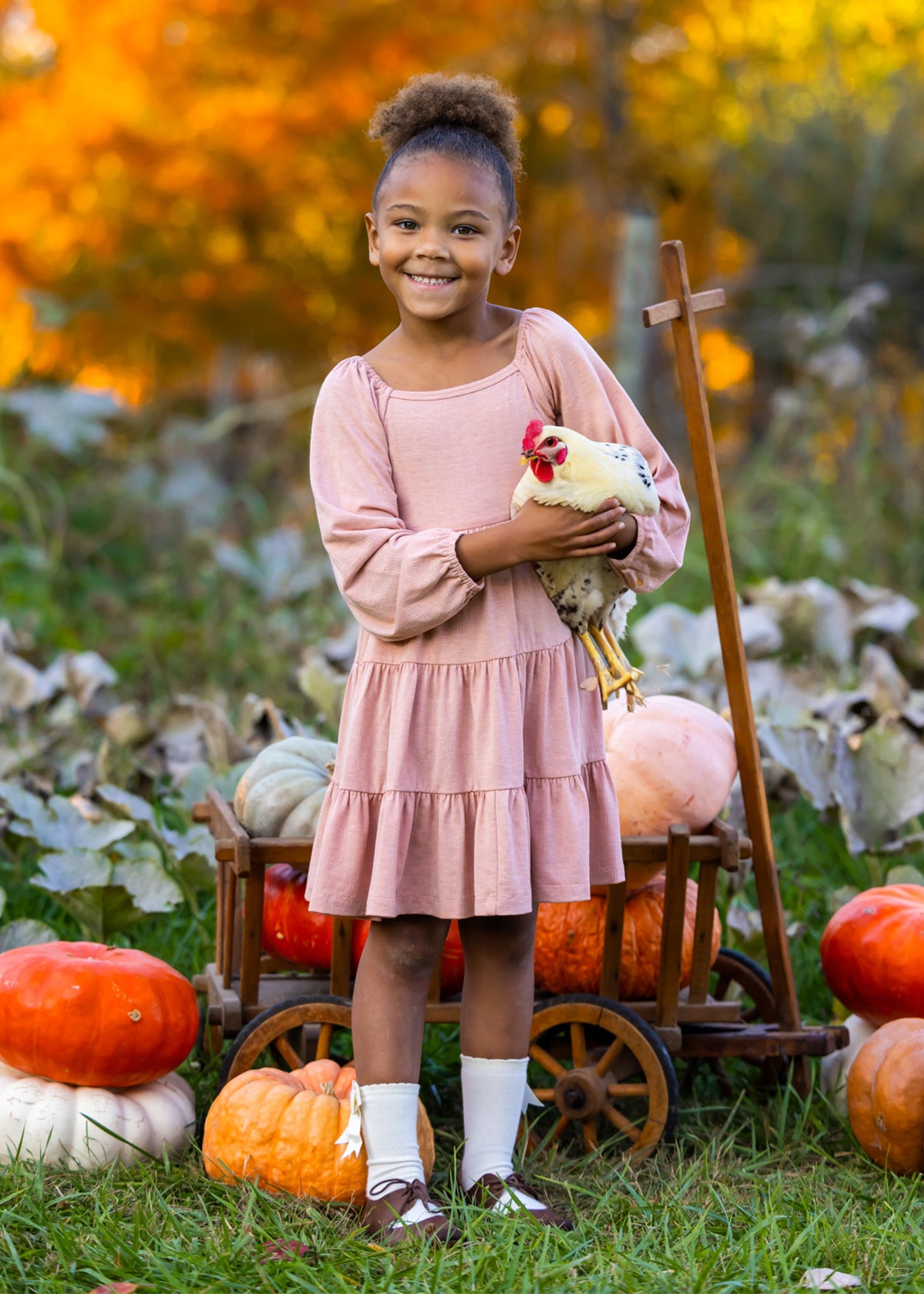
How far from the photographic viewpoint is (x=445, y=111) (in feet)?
6.81

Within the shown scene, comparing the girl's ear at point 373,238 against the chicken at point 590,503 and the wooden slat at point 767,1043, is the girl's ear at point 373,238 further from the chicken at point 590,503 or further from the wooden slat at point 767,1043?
the wooden slat at point 767,1043

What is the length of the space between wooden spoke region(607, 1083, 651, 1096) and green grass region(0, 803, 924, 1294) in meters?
0.11

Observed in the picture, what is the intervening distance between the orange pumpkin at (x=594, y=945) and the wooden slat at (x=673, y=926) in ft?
0.19

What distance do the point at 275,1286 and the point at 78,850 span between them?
122 cm

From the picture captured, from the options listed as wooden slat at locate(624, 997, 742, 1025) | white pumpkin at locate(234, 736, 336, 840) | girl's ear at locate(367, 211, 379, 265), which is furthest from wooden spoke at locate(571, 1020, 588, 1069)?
girl's ear at locate(367, 211, 379, 265)

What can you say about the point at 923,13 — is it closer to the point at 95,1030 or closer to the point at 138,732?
the point at 138,732

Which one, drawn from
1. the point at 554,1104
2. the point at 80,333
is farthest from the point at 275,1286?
the point at 80,333

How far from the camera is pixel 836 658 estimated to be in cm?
440

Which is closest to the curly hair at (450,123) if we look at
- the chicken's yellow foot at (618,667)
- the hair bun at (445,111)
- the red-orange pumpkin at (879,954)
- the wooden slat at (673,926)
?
the hair bun at (445,111)

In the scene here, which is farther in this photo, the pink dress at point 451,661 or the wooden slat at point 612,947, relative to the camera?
the wooden slat at point 612,947

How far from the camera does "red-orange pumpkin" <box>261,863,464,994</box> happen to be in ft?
8.11

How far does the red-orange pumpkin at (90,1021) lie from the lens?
2213 mm

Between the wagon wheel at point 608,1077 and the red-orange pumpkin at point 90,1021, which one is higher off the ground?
the red-orange pumpkin at point 90,1021

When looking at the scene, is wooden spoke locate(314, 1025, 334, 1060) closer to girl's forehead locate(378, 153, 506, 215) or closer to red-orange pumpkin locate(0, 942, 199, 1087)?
red-orange pumpkin locate(0, 942, 199, 1087)
